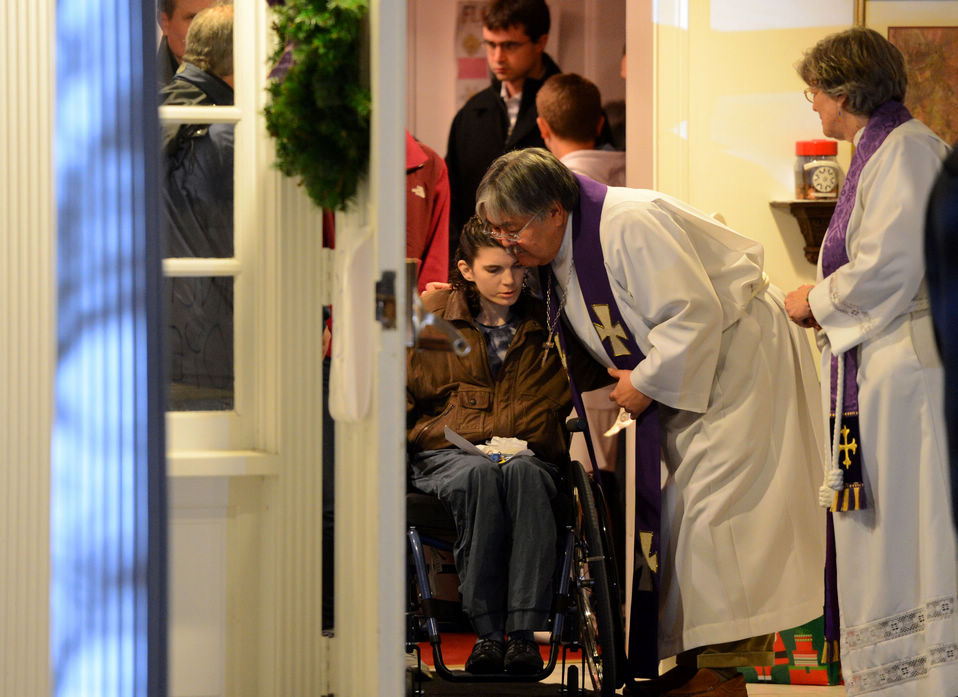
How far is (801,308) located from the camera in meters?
3.08

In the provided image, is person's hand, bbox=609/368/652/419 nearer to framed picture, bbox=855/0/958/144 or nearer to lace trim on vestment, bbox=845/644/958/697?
lace trim on vestment, bbox=845/644/958/697

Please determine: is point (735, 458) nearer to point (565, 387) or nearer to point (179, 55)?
point (565, 387)

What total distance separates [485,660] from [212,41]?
1.56 metres

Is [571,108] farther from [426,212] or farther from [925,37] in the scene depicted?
[925,37]

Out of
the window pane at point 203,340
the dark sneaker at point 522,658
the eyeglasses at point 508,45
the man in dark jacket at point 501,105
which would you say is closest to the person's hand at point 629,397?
the dark sneaker at point 522,658

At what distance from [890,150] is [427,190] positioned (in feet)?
5.38

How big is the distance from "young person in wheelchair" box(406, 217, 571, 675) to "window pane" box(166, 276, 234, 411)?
632mm

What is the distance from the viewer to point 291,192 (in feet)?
8.84

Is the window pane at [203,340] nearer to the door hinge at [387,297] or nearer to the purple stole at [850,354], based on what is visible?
the door hinge at [387,297]

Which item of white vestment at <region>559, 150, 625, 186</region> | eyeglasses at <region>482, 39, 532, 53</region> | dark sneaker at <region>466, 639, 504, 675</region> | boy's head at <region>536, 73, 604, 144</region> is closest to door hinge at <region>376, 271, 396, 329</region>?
dark sneaker at <region>466, 639, 504, 675</region>

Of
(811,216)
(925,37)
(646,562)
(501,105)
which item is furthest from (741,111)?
(646,562)

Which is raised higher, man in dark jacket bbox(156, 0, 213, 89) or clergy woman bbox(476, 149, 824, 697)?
man in dark jacket bbox(156, 0, 213, 89)

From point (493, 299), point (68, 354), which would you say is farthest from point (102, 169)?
point (493, 299)

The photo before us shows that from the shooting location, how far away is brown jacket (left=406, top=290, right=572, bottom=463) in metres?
3.35
